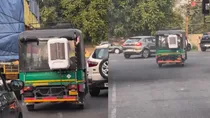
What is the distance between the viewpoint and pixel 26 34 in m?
10.0

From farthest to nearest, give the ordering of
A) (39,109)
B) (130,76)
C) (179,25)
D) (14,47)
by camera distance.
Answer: (14,47), (39,109), (130,76), (179,25)

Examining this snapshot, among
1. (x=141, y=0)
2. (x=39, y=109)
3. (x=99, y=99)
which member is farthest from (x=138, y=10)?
(x=99, y=99)

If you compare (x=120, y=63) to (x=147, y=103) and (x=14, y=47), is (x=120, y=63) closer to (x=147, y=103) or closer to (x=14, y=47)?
(x=147, y=103)

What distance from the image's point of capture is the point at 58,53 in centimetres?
944

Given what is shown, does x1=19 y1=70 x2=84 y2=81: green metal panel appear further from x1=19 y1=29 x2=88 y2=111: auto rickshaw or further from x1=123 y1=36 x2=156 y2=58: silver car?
x1=123 y1=36 x2=156 y2=58: silver car

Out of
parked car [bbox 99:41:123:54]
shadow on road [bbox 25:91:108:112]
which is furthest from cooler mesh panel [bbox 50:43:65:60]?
parked car [bbox 99:41:123:54]

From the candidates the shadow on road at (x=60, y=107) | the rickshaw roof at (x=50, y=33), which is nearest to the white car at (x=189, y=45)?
the rickshaw roof at (x=50, y=33)

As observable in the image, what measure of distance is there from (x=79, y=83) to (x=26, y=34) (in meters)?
1.59

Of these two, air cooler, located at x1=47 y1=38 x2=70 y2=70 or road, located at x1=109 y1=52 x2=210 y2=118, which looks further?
air cooler, located at x1=47 y1=38 x2=70 y2=70

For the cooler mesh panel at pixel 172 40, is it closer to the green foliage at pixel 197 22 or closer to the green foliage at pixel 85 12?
the green foliage at pixel 197 22

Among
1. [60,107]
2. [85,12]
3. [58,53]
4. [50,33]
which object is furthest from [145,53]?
[60,107]

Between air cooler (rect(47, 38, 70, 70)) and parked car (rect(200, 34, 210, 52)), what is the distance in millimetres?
6870

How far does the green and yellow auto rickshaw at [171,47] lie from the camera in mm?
2617

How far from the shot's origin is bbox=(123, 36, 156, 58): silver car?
268 cm
